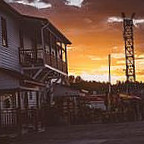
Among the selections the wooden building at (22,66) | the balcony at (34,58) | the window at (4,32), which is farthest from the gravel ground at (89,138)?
the balcony at (34,58)

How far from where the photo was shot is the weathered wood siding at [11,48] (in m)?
28.5

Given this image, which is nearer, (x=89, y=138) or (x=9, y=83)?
(x=89, y=138)

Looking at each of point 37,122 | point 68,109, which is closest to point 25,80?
point 37,122

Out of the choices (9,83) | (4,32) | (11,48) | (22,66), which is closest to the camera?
(9,83)

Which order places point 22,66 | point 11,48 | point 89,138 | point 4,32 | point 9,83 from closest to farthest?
point 89,138, point 9,83, point 4,32, point 11,48, point 22,66

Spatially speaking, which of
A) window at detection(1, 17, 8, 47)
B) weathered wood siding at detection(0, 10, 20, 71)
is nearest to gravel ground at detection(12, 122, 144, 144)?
weathered wood siding at detection(0, 10, 20, 71)

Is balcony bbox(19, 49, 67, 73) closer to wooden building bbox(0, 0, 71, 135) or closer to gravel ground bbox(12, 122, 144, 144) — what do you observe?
wooden building bbox(0, 0, 71, 135)

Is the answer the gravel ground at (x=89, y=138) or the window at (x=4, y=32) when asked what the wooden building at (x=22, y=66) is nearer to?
the window at (x=4, y=32)

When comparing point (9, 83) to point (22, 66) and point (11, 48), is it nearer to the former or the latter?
point (11, 48)

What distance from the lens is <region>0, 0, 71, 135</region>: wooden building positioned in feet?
81.5

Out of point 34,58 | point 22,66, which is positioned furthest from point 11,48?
point 34,58

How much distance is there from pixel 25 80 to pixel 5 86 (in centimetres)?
123

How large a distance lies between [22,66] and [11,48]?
195cm

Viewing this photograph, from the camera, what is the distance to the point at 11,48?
3009cm
